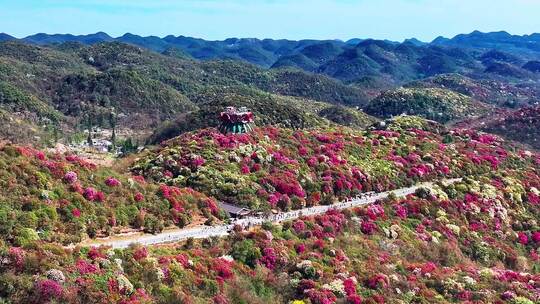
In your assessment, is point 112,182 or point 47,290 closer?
point 47,290

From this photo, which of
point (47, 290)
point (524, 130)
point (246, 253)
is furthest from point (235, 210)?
point (524, 130)

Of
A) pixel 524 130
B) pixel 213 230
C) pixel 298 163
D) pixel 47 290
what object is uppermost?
pixel 47 290

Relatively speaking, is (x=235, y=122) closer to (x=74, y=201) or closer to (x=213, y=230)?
(x=213, y=230)

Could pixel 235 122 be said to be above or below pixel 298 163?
above

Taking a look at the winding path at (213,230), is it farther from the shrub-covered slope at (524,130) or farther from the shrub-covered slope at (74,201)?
the shrub-covered slope at (524,130)

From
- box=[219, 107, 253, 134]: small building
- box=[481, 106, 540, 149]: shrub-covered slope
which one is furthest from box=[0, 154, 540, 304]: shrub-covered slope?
box=[481, 106, 540, 149]: shrub-covered slope

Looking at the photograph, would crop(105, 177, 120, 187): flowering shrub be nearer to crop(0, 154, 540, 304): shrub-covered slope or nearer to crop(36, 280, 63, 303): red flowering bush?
crop(0, 154, 540, 304): shrub-covered slope
